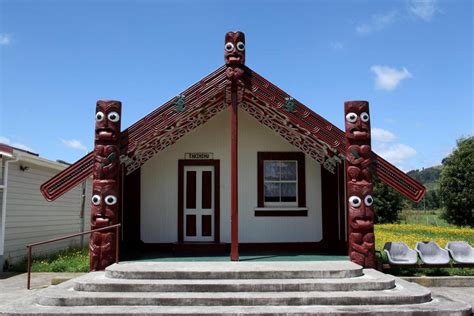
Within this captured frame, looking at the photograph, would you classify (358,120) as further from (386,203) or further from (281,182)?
(386,203)

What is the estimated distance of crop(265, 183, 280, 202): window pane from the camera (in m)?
13.2

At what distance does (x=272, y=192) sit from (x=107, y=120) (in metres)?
5.03

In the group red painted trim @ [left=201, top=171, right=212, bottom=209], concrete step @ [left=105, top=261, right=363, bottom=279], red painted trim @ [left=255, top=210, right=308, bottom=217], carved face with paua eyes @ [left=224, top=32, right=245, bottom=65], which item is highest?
carved face with paua eyes @ [left=224, top=32, right=245, bottom=65]

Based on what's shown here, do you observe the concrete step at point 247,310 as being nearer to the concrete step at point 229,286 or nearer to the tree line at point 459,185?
the concrete step at point 229,286

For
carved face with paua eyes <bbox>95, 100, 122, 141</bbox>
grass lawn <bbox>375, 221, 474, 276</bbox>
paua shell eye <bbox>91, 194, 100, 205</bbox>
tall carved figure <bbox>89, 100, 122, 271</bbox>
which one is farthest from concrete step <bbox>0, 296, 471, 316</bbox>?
carved face with paua eyes <bbox>95, 100, 122, 141</bbox>

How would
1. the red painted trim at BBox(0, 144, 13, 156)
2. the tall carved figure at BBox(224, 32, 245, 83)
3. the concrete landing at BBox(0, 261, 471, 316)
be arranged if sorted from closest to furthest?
the concrete landing at BBox(0, 261, 471, 316), the tall carved figure at BBox(224, 32, 245, 83), the red painted trim at BBox(0, 144, 13, 156)

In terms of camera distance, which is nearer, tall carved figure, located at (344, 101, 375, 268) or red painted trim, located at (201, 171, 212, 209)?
tall carved figure, located at (344, 101, 375, 268)

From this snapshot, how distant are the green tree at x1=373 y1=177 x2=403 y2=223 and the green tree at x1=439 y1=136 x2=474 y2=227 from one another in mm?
4611

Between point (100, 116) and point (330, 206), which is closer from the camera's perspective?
point (100, 116)

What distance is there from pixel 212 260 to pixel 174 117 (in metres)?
3.17

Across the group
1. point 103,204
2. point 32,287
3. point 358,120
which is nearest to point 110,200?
point 103,204

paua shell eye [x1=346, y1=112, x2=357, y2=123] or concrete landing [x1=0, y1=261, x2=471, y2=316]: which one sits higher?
paua shell eye [x1=346, y1=112, x2=357, y2=123]

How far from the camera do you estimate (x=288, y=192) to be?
43.5 feet

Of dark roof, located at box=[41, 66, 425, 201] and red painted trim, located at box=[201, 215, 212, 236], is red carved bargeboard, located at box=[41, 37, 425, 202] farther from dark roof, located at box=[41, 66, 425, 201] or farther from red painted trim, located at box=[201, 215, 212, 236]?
red painted trim, located at box=[201, 215, 212, 236]
